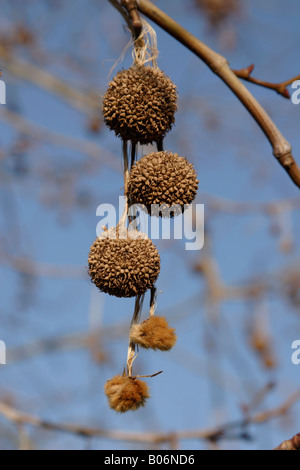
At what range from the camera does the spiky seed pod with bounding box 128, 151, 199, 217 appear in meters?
1.19

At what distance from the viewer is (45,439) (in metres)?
4.78

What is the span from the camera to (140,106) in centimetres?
128

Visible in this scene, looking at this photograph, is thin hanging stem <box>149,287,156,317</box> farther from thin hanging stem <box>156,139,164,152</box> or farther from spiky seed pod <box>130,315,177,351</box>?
thin hanging stem <box>156,139,164,152</box>

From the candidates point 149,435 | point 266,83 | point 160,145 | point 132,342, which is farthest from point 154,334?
point 149,435


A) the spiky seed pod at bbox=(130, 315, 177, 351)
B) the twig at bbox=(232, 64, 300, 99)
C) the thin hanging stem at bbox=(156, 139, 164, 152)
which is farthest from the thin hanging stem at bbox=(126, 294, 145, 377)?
the twig at bbox=(232, 64, 300, 99)

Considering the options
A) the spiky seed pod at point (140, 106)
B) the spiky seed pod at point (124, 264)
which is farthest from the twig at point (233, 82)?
the spiky seed pod at point (124, 264)

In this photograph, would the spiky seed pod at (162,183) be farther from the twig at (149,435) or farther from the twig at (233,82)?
the twig at (149,435)

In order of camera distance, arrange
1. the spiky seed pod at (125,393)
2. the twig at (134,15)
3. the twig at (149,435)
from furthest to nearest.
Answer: the twig at (149,435) < the twig at (134,15) < the spiky seed pod at (125,393)

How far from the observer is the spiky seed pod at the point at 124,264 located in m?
1.14

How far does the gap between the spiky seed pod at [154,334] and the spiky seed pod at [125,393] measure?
8 cm
